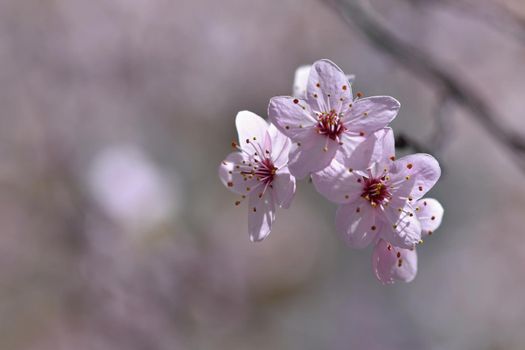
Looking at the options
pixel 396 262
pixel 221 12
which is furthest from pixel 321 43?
pixel 396 262

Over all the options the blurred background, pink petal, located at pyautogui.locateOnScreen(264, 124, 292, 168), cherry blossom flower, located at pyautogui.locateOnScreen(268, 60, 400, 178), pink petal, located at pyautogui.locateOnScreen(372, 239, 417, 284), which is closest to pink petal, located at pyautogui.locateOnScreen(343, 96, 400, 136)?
cherry blossom flower, located at pyautogui.locateOnScreen(268, 60, 400, 178)

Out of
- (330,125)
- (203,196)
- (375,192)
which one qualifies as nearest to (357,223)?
(375,192)

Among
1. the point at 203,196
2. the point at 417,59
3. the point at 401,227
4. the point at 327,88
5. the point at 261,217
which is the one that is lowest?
the point at 401,227

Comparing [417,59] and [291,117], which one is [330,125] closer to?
[291,117]

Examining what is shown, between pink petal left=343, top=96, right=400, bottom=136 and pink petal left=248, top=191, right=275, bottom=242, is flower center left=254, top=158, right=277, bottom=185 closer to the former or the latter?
pink petal left=248, top=191, right=275, bottom=242

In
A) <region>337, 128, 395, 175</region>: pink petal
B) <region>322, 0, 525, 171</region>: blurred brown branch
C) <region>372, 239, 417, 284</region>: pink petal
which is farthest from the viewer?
<region>322, 0, 525, 171</region>: blurred brown branch

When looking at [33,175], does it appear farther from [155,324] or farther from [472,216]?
[472,216]
